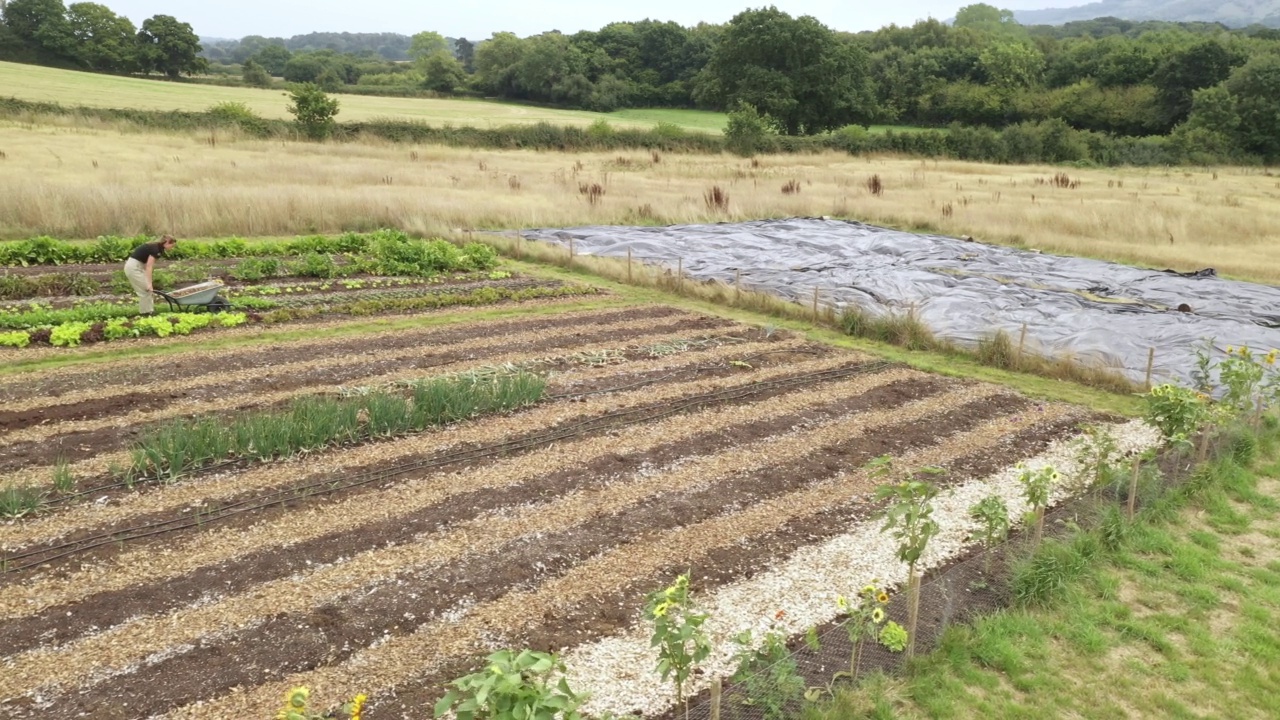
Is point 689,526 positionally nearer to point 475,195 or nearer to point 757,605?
point 757,605

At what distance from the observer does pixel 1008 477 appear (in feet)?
25.0

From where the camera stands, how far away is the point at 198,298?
11.8m

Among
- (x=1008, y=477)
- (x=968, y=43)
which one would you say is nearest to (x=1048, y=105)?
(x=968, y=43)

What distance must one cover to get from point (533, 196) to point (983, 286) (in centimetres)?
1323

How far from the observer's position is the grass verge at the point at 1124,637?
464cm

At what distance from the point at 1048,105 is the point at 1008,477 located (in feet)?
168

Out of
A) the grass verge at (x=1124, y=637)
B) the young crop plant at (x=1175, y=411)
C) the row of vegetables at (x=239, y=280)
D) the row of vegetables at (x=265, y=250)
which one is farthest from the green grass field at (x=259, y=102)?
the grass verge at (x=1124, y=637)

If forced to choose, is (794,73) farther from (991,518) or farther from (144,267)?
(991,518)

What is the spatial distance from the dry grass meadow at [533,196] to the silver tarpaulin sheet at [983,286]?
6.95ft

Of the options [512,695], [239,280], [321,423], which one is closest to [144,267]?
[239,280]

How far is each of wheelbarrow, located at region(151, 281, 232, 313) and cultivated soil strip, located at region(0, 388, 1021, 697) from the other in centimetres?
750

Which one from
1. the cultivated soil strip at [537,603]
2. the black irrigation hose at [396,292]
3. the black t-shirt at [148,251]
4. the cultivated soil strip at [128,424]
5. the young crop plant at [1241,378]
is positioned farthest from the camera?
the black irrigation hose at [396,292]

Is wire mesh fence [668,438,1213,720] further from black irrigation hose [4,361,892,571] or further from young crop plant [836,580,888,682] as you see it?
black irrigation hose [4,361,892,571]

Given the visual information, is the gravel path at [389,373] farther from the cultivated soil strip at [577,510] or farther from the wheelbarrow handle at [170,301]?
the cultivated soil strip at [577,510]
